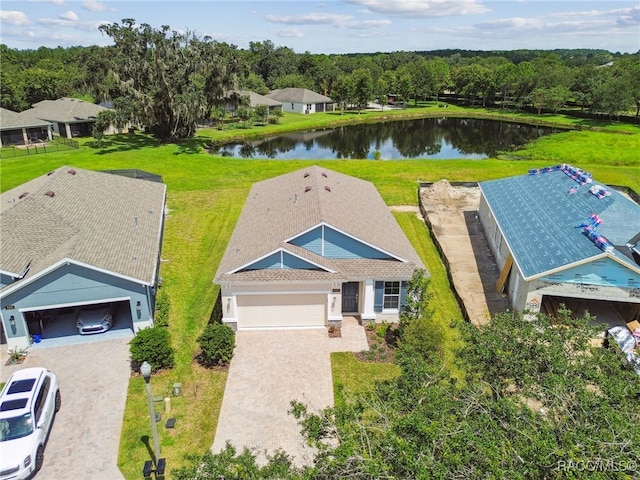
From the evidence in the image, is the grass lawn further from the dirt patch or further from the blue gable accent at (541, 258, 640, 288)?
the blue gable accent at (541, 258, 640, 288)

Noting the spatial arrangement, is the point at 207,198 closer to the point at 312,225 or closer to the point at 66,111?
the point at 312,225

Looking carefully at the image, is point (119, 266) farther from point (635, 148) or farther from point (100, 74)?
point (635, 148)

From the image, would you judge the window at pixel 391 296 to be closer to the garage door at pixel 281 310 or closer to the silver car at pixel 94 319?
the garage door at pixel 281 310

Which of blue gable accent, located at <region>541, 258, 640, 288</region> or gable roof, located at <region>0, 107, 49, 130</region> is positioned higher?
gable roof, located at <region>0, 107, 49, 130</region>

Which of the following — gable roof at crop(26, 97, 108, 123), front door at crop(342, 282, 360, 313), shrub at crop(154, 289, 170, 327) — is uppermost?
gable roof at crop(26, 97, 108, 123)

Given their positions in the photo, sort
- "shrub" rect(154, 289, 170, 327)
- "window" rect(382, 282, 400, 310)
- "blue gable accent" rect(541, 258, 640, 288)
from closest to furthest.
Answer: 1. "blue gable accent" rect(541, 258, 640, 288)
2. "shrub" rect(154, 289, 170, 327)
3. "window" rect(382, 282, 400, 310)

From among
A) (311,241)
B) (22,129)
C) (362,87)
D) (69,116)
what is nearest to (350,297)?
(311,241)

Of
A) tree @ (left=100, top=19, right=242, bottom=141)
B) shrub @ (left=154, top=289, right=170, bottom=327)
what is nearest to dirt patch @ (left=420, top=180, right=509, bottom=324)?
shrub @ (left=154, top=289, right=170, bottom=327)
